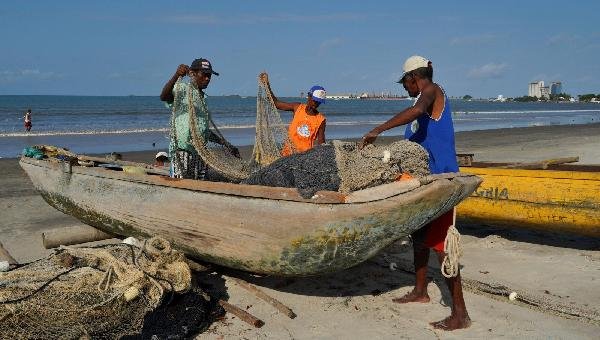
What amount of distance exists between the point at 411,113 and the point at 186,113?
8.21 feet

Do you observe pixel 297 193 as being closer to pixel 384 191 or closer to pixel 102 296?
pixel 384 191

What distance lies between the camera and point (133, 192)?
15.9ft

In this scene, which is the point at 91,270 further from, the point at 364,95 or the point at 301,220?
the point at 364,95

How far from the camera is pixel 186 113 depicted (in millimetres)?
5438

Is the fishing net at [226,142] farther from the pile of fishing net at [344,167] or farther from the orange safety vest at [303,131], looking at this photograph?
the pile of fishing net at [344,167]

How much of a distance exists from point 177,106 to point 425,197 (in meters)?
2.79

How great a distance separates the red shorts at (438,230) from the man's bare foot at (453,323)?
491 mm

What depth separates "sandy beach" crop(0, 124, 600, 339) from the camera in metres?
3.96

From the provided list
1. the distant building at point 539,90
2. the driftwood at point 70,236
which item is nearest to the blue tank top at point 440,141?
the driftwood at point 70,236

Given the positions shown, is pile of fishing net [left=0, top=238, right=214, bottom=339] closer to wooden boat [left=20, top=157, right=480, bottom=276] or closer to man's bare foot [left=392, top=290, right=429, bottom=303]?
wooden boat [left=20, top=157, right=480, bottom=276]

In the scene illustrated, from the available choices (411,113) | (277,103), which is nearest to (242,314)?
(411,113)

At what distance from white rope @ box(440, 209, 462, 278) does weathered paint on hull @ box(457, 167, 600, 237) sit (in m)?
2.39

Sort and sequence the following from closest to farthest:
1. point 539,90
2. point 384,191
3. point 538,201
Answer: point 384,191
point 538,201
point 539,90

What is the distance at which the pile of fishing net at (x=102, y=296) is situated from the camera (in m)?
3.50
